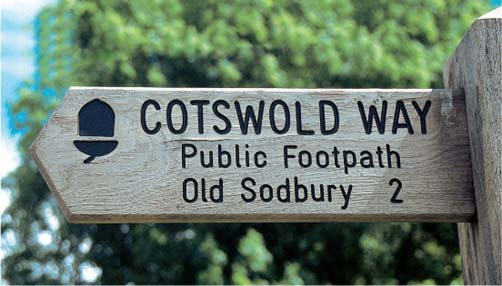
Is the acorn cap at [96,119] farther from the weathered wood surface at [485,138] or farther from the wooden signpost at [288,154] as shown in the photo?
the weathered wood surface at [485,138]

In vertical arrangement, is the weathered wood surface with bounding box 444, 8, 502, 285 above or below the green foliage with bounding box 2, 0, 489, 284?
above

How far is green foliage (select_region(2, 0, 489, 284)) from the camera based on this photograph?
4758mm

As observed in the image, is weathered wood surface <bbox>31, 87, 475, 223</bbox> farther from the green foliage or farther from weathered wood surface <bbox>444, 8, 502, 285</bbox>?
the green foliage

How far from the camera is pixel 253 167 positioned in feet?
3.98

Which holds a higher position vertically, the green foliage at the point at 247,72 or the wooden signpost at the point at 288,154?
the wooden signpost at the point at 288,154

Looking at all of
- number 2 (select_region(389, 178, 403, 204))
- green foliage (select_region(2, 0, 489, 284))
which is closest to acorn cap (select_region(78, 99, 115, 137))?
number 2 (select_region(389, 178, 403, 204))

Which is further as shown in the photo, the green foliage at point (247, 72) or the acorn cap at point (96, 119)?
the green foliage at point (247, 72)

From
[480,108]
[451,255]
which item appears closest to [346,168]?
[480,108]

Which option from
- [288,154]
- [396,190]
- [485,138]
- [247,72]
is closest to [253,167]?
[288,154]

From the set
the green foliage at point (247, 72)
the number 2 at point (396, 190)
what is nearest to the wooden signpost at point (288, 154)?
the number 2 at point (396, 190)

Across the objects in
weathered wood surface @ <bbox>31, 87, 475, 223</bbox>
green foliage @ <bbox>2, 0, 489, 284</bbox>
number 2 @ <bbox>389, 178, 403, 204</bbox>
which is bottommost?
green foliage @ <bbox>2, 0, 489, 284</bbox>

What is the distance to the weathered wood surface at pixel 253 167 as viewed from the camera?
1.19 meters

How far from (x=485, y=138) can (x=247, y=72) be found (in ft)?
12.8

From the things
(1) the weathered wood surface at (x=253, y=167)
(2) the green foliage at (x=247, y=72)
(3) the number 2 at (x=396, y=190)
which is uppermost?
(1) the weathered wood surface at (x=253, y=167)
